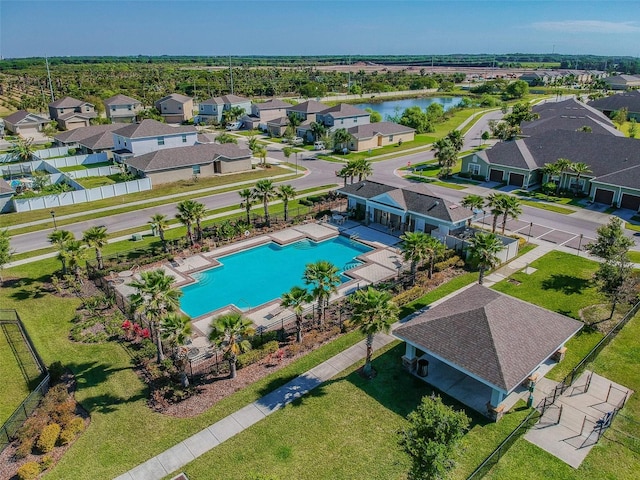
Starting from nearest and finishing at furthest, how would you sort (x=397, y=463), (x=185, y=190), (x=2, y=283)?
(x=397, y=463)
(x=2, y=283)
(x=185, y=190)

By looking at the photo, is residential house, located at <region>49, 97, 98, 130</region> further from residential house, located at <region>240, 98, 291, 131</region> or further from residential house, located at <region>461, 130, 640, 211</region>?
residential house, located at <region>461, 130, 640, 211</region>

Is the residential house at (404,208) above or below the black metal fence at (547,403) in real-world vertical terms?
above

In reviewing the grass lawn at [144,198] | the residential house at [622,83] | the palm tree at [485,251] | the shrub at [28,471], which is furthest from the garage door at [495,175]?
the residential house at [622,83]

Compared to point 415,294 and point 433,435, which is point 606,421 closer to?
point 433,435

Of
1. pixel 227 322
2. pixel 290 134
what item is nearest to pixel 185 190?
pixel 290 134

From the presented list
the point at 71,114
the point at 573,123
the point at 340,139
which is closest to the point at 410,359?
the point at 340,139

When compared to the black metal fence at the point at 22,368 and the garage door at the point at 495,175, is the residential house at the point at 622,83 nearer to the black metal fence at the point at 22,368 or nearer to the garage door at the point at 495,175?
the garage door at the point at 495,175
